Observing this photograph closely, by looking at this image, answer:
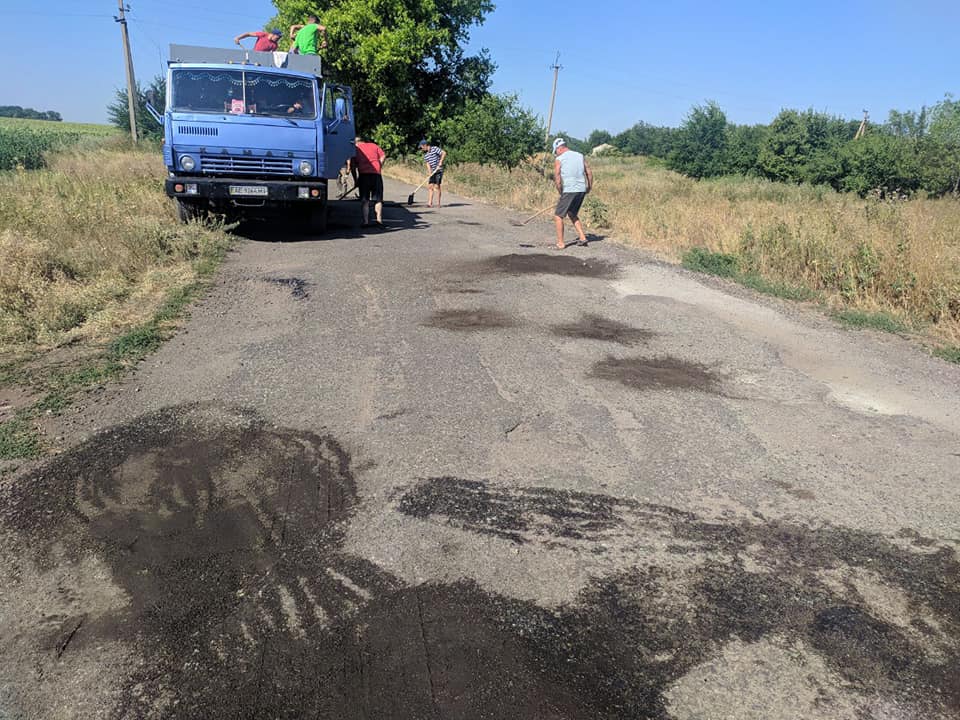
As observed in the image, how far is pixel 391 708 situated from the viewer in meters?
2.26

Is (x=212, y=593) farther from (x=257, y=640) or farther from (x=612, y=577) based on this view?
(x=612, y=577)

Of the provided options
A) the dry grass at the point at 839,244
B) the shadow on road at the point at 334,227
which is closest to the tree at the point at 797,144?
the dry grass at the point at 839,244

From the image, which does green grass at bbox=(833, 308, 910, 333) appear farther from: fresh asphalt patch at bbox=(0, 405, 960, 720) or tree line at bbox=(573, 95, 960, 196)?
tree line at bbox=(573, 95, 960, 196)

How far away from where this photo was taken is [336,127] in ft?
35.6

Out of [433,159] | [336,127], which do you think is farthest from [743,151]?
[336,127]

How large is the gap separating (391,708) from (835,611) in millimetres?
1869

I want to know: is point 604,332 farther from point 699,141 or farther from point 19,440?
point 699,141

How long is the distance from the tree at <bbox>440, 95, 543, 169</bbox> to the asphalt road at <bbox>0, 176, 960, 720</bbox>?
2117cm

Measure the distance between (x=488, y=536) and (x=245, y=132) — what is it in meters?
8.75

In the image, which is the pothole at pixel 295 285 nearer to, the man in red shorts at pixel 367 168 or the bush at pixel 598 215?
the man in red shorts at pixel 367 168

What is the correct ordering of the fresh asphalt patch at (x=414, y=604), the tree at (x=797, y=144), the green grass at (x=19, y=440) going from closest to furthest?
the fresh asphalt patch at (x=414, y=604) < the green grass at (x=19, y=440) < the tree at (x=797, y=144)

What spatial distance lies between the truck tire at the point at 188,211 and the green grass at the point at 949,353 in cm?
1027

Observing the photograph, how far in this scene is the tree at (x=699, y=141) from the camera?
187ft

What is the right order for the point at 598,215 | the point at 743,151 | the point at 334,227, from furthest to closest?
the point at 743,151 → the point at 598,215 → the point at 334,227
